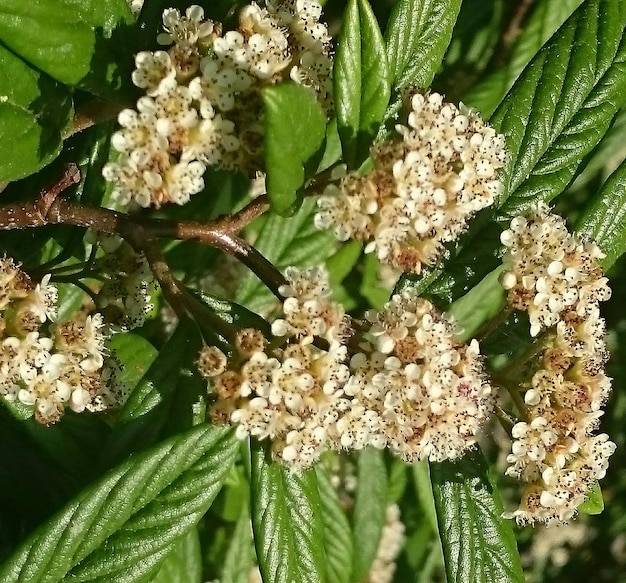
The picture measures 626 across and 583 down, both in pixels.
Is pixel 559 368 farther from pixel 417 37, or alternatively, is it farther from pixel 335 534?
pixel 335 534

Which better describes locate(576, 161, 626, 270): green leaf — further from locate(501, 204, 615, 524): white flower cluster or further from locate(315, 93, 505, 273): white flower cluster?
locate(315, 93, 505, 273): white flower cluster

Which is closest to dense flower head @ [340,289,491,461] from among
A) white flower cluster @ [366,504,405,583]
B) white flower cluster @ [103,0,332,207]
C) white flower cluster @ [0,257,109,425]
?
white flower cluster @ [103,0,332,207]

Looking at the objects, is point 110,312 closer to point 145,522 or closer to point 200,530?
point 145,522

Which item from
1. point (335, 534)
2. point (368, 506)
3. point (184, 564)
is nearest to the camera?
point (184, 564)

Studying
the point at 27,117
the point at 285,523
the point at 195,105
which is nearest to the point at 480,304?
the point at 285,523

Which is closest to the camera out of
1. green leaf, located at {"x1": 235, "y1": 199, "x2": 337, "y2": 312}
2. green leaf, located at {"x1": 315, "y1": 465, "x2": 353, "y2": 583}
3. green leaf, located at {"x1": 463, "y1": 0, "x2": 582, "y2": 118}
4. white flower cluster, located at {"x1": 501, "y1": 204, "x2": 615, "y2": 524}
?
white flower cluster, located at {"x1": 501, "y1": 204, "x2": 615, "y2": 524}
